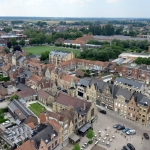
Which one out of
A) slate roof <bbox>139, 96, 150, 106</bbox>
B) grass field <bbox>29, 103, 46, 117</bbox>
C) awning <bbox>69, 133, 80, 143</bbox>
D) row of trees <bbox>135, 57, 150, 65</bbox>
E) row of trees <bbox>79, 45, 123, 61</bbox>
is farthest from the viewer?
row of trees <bbox>79, 45, 123, 61</bbox>

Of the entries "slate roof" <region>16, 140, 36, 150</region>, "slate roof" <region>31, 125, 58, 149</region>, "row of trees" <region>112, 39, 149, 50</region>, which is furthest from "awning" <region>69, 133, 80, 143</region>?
"row of trees" <region>112, 39, 149, 50</region>

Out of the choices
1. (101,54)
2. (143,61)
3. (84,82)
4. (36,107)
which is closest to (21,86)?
(36,107)

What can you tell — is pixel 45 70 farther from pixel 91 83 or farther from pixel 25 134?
pixel 25 134

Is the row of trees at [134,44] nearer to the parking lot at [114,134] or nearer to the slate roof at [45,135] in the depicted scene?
the parking lot at [114,134]

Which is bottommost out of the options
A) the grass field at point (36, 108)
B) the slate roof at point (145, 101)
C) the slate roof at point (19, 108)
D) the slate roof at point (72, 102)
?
the grass field at point (36, 108)

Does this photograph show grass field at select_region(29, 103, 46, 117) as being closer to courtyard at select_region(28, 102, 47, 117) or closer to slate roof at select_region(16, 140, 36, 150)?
courtyard at select_region(28, 102, 47, 117)

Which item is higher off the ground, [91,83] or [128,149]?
[91,83]

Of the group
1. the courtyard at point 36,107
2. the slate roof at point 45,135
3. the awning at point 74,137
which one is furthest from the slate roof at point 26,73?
the slate roof at point 45,135

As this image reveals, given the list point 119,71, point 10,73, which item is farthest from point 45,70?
point 119,71

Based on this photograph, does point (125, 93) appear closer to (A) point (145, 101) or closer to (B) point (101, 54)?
(A) point (145, 101)
